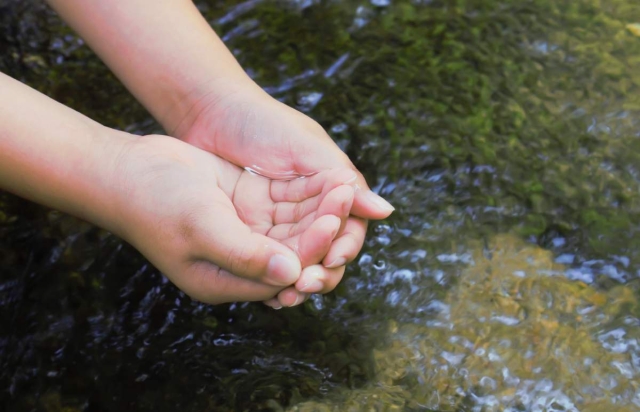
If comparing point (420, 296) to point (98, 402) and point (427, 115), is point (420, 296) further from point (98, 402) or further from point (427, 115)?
point (98, 402)

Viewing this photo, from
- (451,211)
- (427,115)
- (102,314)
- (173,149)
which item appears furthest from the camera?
(427,115)

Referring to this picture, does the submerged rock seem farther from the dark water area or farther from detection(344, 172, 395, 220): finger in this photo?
detection(344, 172, 395, 220): finger

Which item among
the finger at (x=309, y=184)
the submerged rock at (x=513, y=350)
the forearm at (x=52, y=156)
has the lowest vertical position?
the submerged rock at (x=513, y=350)

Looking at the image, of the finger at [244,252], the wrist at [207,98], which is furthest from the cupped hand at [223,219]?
the wrist at [207,98]

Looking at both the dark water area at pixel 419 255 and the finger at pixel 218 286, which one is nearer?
the finger at pixel 218 286

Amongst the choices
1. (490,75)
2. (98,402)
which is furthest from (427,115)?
(98,402)

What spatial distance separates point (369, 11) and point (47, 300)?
1.17 meters

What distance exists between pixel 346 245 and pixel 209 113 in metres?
0.46

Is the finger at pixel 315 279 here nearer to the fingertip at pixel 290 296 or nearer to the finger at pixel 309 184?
the fingertip at pixel 290 296

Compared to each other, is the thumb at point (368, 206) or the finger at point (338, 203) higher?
the finger at point (338, 203)

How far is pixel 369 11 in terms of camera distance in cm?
195

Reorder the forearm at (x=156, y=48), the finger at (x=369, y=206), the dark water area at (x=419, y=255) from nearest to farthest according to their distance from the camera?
the finger at (x=369, y=206) → the dark water area at (x=419, y=255) → the forearm at (x=156, y=48)

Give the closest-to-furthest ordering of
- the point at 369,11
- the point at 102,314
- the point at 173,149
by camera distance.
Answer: the point at 173,149 → the point at 102,314 → the point at 369,11

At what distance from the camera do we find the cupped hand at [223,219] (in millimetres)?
1097
